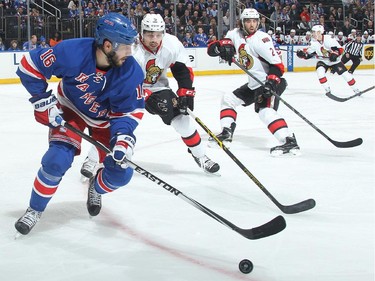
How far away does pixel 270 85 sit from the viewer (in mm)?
4527

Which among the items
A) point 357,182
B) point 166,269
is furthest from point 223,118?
point 166,269

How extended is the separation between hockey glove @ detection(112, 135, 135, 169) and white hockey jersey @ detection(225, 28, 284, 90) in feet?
7.40

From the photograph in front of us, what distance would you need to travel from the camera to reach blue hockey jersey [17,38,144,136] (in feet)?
8.65

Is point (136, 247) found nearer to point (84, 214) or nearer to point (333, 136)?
point (84, 214)

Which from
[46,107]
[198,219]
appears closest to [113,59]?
[46,107]

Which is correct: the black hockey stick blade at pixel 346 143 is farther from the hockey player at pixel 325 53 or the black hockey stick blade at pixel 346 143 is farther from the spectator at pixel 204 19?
the spectator at pixel 204 19

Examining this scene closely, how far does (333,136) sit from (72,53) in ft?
10.8

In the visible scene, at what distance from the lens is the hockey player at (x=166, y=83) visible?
12.5ft

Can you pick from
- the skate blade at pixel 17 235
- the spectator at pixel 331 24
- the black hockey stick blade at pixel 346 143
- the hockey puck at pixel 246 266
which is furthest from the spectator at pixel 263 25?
the hockey puck at pixel 246 266

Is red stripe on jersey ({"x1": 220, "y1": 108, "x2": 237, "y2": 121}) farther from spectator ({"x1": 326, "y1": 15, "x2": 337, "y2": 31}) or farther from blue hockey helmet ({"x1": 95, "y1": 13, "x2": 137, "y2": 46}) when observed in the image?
spectator ({"x1": 326, "y1": 15, "x2": 337, "y2": 31})

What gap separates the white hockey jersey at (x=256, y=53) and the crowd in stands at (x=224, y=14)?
6695 millimetres

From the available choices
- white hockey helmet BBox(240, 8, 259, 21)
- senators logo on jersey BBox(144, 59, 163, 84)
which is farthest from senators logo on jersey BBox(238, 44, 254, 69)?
senators logo on jersey BBox(144, 59, 163, 84)

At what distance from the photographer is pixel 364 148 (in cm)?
484

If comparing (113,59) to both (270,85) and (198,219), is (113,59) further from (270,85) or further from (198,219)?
(270,85)
